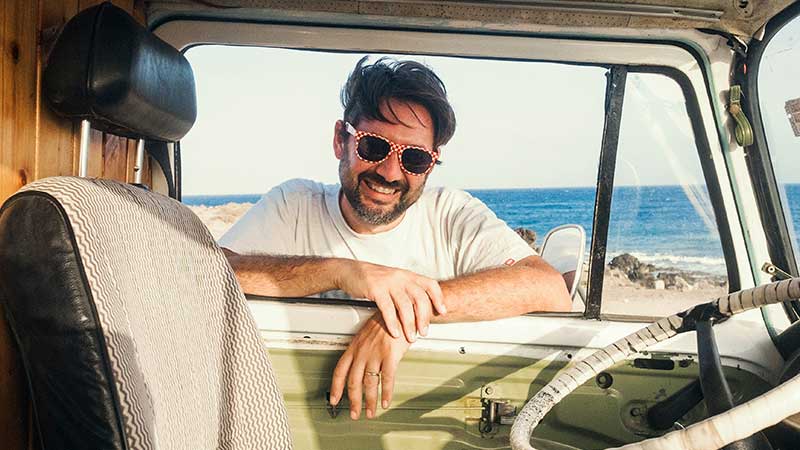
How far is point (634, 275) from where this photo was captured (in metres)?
2.58

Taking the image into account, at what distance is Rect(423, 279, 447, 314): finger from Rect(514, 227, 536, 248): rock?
43cm

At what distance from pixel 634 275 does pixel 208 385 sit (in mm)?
1586

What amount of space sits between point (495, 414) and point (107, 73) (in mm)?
1558

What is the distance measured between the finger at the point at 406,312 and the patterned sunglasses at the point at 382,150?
47 cm

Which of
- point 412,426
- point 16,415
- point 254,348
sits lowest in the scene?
point 412,426

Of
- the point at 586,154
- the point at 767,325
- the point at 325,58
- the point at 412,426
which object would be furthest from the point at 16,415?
the point at 767,325

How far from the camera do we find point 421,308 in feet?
7.68

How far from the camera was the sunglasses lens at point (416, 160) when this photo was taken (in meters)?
2.57

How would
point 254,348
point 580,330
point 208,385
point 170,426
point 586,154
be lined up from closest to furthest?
1. point 170,426
2. point 208,385
3. point 254,348
4. point 580,330
5. point 586,154

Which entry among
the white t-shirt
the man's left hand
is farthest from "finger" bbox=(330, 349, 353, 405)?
the white t-shirt

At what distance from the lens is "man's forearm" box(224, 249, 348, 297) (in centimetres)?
248

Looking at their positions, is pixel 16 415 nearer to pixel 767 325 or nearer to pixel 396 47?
pixel 396 47

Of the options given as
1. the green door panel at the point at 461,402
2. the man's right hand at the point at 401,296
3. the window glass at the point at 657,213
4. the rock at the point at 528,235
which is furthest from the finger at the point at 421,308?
the window glass at the point at 657,213

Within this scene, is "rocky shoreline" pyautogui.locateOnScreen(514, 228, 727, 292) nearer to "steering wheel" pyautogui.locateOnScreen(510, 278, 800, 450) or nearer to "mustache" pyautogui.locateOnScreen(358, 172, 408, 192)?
"mustache" pyautogui.locateOnScreen(358, 172, 408, 192)
